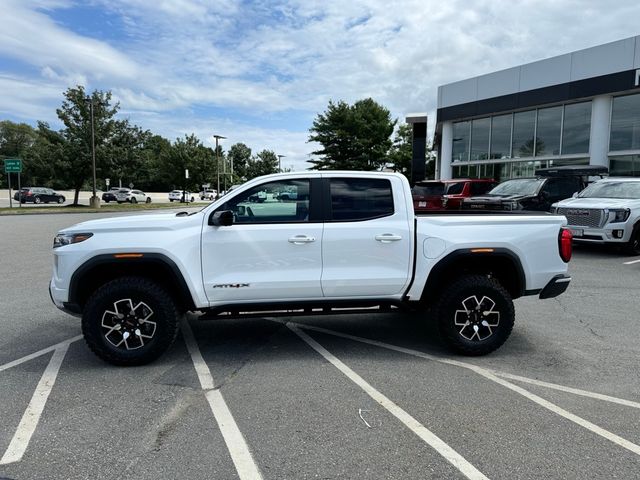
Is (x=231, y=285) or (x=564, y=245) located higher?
(x=564, y=245)

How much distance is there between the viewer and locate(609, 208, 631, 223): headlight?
10836 millimetres

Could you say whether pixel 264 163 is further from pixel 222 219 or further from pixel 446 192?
pixel 222 219

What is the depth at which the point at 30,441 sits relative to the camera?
321 centimetres

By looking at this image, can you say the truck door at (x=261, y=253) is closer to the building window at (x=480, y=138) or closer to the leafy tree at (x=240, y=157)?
the building window at (x=480, y=138)

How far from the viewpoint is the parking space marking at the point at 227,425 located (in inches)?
114

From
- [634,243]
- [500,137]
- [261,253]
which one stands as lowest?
[634,243]

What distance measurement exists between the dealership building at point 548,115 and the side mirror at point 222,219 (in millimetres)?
18795

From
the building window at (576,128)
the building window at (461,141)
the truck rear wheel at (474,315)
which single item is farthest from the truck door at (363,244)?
the building window at (461,141)

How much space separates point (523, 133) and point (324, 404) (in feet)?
71.7

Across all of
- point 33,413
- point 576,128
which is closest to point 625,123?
point 576,128

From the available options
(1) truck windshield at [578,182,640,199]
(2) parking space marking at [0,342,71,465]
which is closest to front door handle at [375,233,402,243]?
(2) parking space marking at [0,342,71,465]

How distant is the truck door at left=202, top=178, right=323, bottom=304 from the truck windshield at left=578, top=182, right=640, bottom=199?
10350 mm

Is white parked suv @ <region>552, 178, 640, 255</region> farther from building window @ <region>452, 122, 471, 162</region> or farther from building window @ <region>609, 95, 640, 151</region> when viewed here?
building window @ <region>452, 122, 471, 162</region>

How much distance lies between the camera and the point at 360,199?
4.84 meters
